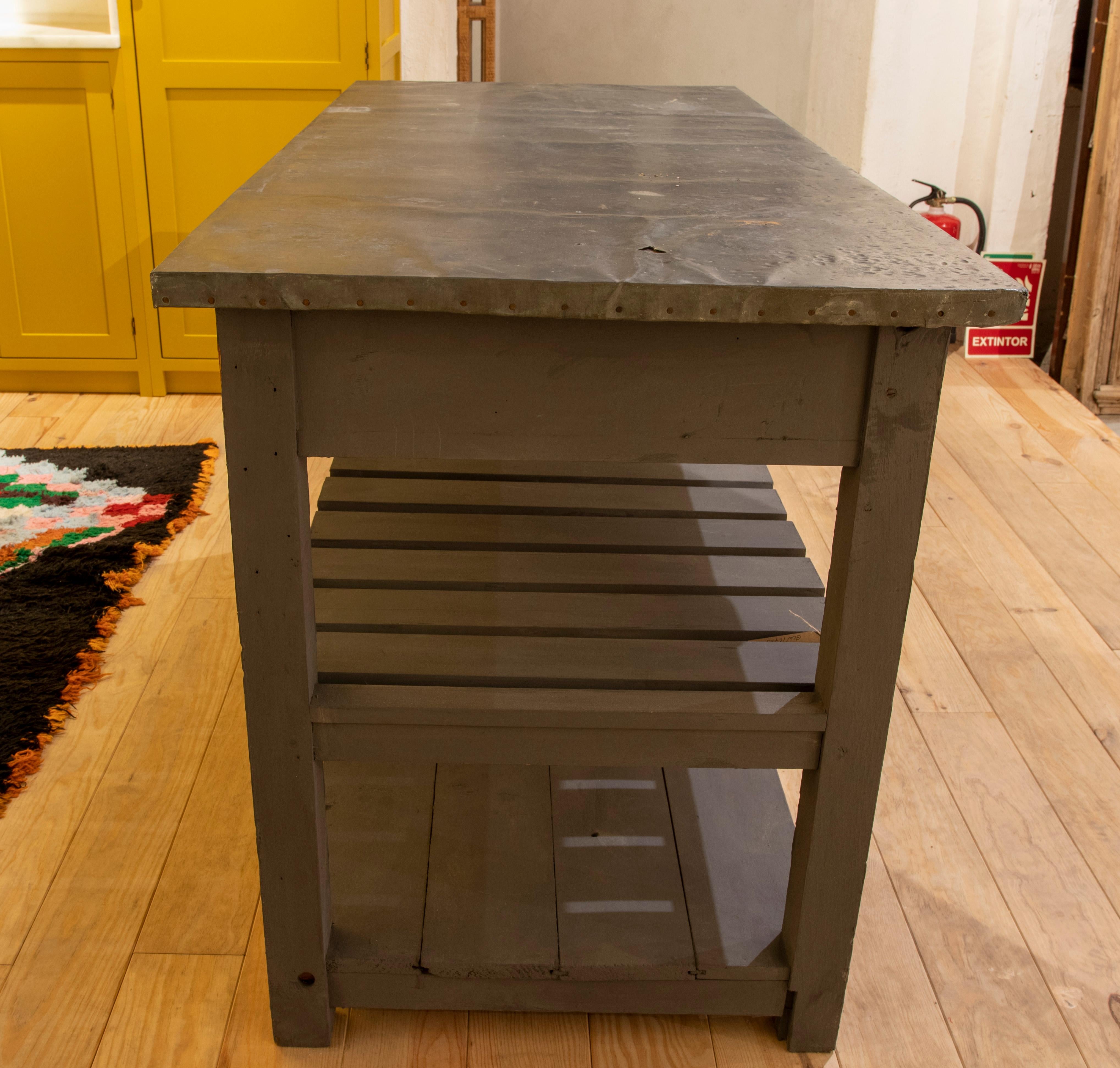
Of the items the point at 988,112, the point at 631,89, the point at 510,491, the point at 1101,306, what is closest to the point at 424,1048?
the point at 510,491

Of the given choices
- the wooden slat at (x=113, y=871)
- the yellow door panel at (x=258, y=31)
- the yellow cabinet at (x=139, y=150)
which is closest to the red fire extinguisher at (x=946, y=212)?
the yellow cabinet at (x=139, y=150)

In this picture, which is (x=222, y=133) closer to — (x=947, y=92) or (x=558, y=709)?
(x=947, y=92)

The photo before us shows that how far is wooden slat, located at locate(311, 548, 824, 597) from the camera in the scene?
60.3 inches

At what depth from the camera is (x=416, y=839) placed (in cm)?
158

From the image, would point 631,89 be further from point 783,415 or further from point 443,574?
point 783,415

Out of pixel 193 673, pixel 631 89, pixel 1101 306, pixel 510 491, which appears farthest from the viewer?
pixel 1101 306

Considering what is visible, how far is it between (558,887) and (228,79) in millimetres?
2717

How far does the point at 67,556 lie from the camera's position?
2.54 meters

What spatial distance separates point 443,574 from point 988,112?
3519 millimetres

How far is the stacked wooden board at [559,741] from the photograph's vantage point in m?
1.24

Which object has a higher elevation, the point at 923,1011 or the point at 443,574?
the point at 443,574

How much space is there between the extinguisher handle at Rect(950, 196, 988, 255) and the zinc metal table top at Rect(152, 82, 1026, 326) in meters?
2.79

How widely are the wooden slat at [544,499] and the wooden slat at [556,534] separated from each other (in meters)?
0.02

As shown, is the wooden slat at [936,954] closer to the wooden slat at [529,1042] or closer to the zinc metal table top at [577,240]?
the wooden slat at [529,1042]
